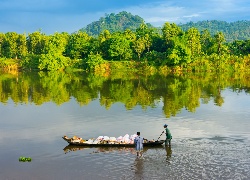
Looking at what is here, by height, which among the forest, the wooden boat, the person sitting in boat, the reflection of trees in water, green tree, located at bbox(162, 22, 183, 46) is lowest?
the wooden boat

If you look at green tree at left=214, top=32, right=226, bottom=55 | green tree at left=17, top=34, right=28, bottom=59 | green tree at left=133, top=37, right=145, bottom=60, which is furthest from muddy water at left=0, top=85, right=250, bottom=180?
green tree at left=17, top=34, right=28, bottom=59

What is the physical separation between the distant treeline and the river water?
136 ft

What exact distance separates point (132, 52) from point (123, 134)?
265ft

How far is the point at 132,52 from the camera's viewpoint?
11331cm

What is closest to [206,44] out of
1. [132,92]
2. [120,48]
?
[120,48]

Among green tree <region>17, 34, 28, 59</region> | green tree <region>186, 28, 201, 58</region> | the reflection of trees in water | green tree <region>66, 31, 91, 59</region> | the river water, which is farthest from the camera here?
green tree <region>17, 34, 28, 59</region>

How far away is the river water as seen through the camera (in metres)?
24.6

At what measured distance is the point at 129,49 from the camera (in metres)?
111

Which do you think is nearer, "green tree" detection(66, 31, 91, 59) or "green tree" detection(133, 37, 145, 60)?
"green tree" detection(133, 37, 145, 60)

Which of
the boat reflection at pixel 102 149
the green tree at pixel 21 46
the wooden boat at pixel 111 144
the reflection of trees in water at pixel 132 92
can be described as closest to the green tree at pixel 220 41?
the reflection of trees in water at pixel 132 92

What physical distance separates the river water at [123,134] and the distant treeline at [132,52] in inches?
1630

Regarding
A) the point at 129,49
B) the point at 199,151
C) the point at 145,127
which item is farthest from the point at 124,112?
the point at 129,49

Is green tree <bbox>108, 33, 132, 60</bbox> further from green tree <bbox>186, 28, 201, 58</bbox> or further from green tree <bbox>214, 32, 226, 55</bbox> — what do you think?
green tree <bbox>214, 32, 226, 55</bbox>

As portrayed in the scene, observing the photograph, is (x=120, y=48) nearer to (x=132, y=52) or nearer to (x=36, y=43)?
(x=132, y=52)
